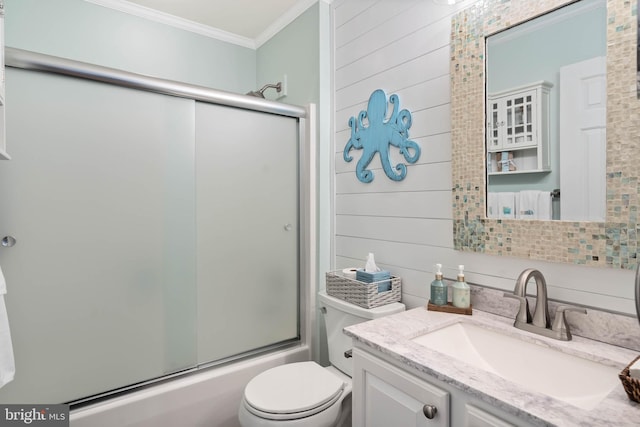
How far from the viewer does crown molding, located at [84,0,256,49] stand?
2090 mm

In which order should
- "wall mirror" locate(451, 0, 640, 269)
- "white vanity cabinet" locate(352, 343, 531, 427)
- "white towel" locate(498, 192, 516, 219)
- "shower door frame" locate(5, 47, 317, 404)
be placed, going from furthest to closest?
1. "shower door frame" locate(5, 47, 317, 404)
2. "white towel" locate(498, 192, 516, 219)
3. "wall mirror" locate(451, 0, 640, 269)
4. "white vanity cabinet" locate(352, 343, 531, 427)

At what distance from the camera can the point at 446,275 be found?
140 centimetres

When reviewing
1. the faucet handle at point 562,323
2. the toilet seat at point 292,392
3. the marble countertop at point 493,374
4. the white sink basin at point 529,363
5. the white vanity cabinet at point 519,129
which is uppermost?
the white vanity cabinet at point 519,129

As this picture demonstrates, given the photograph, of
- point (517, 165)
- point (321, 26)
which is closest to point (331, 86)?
point (321, 26)

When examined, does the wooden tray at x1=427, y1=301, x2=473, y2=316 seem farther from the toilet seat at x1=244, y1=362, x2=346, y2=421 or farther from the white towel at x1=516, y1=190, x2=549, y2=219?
the toilet seat at x1=244, y1=362, x2=346, y2=421

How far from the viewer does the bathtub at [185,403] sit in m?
A: 1.42

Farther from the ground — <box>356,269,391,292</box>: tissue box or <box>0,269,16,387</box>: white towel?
<box>356,269,391,292</box>: tissue box

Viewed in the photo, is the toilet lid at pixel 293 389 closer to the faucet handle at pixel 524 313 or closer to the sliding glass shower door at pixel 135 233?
the sliding glass shower door at pixel 135 233

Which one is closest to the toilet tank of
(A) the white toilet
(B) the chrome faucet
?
(A) the white toilet

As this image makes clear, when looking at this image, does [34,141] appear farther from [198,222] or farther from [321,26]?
[321,26]

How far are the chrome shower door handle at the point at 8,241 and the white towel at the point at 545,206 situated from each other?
184cm

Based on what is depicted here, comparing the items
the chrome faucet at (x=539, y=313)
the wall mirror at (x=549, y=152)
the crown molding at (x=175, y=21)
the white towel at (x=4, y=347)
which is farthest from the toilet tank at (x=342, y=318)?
the crown molding at (x=175, y=21)

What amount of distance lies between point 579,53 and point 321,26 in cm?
134

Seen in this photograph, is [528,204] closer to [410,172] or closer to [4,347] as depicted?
[410,172]
